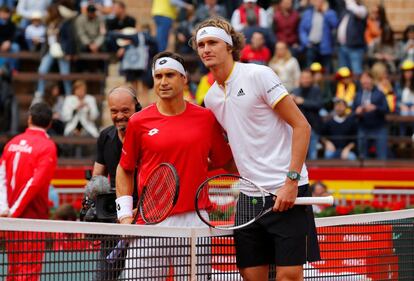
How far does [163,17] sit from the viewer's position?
23.1 m

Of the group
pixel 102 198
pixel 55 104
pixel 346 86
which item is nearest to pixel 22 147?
pixel 102 198

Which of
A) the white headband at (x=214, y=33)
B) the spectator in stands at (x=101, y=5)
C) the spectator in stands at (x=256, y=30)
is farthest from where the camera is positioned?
the spectator in stands at (x=101, y=5)

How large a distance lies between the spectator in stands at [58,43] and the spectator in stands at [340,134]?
5099 millimetres

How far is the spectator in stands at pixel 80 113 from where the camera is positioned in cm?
2152

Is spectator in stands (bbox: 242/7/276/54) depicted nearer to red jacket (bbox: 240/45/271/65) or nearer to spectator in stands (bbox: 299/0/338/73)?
red jacket (bbox: 240/45/271/65)

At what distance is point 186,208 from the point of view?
8570mm

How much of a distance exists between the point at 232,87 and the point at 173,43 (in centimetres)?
1650

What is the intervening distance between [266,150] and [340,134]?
40.4 feet

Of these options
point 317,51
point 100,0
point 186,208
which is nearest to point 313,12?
point 317,51

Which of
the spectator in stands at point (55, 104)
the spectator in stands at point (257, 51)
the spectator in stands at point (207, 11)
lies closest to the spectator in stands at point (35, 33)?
the spectator in stands at point (55, 104)

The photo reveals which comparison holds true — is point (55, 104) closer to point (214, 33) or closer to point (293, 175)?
point (214, 33)

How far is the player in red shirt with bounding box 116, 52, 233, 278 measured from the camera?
337 inches

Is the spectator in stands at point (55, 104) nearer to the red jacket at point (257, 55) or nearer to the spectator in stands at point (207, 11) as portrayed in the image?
the spectator in stands at point (207, 11)

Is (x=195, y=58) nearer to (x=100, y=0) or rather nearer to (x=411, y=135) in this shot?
(x=100, y=0)
